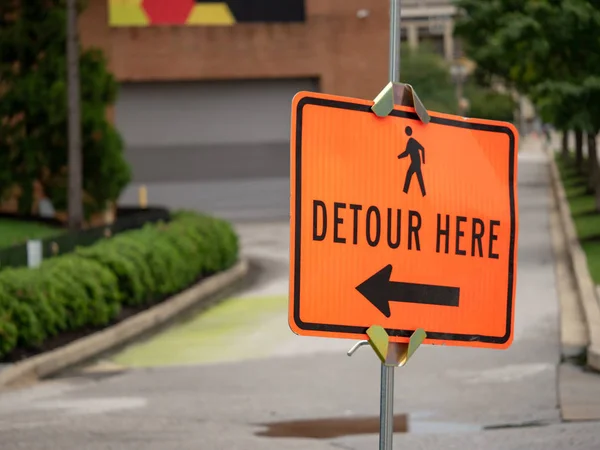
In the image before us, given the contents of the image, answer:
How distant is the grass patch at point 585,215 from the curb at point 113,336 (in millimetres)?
5721

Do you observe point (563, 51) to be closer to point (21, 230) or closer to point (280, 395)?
point (21, 230)

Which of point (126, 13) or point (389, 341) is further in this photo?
point (126, 13)

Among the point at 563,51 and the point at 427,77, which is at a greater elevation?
the point at 563,51

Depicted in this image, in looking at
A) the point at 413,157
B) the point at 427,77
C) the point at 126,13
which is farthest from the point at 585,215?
the point at 427,77

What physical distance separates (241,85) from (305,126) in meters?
34.2

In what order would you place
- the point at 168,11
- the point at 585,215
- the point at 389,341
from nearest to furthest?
the point at 389,341, the point at 585,215, the point at 168,11

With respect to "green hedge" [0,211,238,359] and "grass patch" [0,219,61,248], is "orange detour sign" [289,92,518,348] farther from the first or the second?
"grass patch" [0,219,61,248]

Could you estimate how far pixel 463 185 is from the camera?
16.1 feet

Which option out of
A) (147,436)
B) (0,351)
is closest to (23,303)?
(0,351)

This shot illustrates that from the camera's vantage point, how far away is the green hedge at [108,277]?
1471 cm

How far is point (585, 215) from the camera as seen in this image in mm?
29469

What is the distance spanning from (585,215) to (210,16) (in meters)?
13.2

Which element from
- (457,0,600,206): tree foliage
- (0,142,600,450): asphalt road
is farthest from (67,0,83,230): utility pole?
(457,0,600,206): tree foliage

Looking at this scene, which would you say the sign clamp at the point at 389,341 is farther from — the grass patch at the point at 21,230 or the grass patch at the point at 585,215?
the grass patch at the point at 21,230
